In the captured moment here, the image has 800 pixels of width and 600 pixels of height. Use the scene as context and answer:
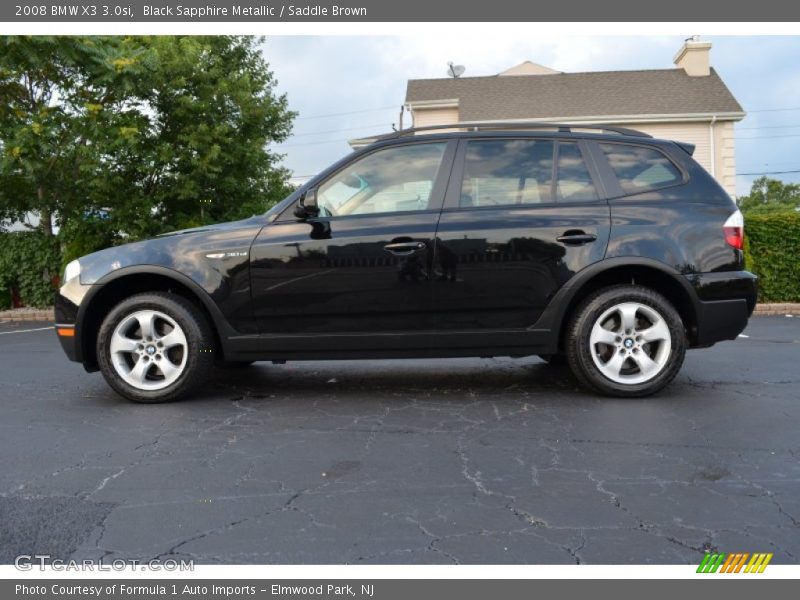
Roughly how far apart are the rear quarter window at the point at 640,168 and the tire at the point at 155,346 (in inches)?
122

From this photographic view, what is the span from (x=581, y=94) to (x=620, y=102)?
5.01 ft

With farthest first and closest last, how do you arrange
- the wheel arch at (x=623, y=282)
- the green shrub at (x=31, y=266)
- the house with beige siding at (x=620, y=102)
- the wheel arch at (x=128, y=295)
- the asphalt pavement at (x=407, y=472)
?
the house with beige siding at (x=620, y=102) < the green shrub at (x=31, y=266) < the wheel arch at (x=128, y=295) < the wheel arch at (x=623, y=282) < the asphalt pavement at (x=407, y=472)

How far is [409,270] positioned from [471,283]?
0.42 m

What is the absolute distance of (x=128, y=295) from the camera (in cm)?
492

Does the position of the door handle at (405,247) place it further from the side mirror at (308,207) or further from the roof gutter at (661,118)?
the roof gutter at (661,118)

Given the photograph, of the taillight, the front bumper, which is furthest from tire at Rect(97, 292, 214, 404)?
the taillight

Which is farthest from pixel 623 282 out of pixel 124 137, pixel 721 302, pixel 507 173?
pixel 124 137

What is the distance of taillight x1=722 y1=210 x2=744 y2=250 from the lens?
4.56m

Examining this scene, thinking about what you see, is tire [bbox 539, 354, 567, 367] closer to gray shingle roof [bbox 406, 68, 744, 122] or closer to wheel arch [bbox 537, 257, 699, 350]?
wheel arch [bbox 537, 257, 699, 350]

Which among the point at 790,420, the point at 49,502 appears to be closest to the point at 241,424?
the point at 49,502

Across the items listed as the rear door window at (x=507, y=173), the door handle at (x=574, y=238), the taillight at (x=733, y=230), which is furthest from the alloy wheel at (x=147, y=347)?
the taillight at (x=733, y=230)

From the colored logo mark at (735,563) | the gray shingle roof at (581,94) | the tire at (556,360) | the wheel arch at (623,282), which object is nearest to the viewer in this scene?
the colored logo mark at (735,563)

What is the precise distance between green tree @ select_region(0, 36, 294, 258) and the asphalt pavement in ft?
30.3

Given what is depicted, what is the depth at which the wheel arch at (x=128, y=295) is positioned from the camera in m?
4.64
